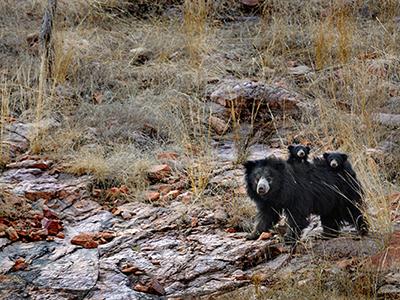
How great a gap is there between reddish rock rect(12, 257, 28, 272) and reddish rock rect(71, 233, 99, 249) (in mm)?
417

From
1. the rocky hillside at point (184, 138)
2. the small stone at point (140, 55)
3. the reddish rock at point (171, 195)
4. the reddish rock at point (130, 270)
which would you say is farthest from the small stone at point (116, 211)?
the small stone at point (140, 55)

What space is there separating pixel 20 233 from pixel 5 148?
1.60 m

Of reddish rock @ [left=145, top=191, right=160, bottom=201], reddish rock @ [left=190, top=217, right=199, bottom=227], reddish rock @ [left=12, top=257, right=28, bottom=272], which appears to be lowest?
reddish rock @ [left=12, top=257, right=28, bottom=272]

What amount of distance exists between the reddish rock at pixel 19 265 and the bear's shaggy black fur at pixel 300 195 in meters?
1.54

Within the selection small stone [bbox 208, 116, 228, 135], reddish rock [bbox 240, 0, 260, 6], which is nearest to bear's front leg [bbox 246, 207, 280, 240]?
small stone [bbox 208, 116, 228, 135]

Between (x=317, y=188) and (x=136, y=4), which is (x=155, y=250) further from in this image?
(x=136, y=4)

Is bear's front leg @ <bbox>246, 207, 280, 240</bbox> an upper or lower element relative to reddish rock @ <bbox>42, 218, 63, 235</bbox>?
upper

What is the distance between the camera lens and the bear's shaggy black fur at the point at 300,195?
4988mm

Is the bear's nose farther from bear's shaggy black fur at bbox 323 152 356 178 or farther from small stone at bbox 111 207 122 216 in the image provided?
small stone at bbox 111 207 122 216

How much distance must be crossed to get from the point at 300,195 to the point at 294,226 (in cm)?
21

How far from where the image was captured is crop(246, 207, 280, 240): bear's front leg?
16.8 ft

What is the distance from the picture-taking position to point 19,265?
492cm

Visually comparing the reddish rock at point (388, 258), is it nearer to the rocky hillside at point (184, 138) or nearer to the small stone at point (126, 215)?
the rocky hillside at point (184, 138)

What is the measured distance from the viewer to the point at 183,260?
4988 mm
